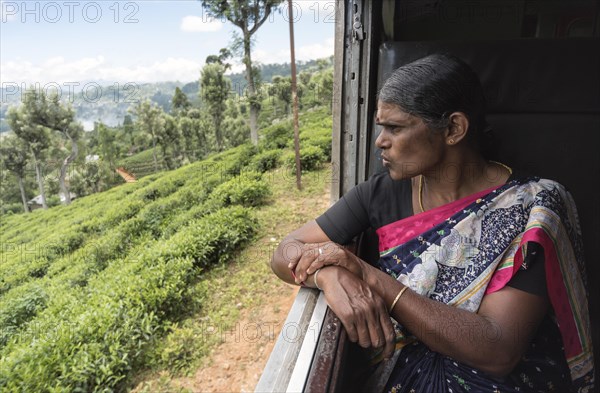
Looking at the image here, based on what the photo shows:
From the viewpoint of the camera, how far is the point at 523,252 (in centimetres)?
105

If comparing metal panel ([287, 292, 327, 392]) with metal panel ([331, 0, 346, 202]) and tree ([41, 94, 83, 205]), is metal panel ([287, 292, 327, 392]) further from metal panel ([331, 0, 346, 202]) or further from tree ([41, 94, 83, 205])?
tree ([41, 94, 83, 205])

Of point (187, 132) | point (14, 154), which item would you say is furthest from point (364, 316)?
point (187, 132)

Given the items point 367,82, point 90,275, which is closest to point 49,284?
point 90,275

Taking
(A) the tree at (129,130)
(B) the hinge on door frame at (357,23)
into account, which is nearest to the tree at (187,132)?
(A) the tree at (129,130)

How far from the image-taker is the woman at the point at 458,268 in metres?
1.02

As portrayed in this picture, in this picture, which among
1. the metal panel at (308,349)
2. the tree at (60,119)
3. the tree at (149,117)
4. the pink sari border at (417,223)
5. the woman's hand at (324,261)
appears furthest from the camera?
the tree at (149,117)

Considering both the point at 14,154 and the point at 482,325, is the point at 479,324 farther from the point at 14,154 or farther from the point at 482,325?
the point at 14,154

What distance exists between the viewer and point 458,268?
1.18m

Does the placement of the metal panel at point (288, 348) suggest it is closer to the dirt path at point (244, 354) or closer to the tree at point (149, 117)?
the dirt path at point (244, 354)

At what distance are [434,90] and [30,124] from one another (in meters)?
24.1

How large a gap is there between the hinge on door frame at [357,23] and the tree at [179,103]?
98.0ft

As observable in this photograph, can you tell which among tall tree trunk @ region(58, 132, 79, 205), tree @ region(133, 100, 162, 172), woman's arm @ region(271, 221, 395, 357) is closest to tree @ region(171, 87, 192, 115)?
tree @ region(133, 100, 162, 172)

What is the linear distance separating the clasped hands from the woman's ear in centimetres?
50

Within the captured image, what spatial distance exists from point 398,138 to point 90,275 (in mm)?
6696
